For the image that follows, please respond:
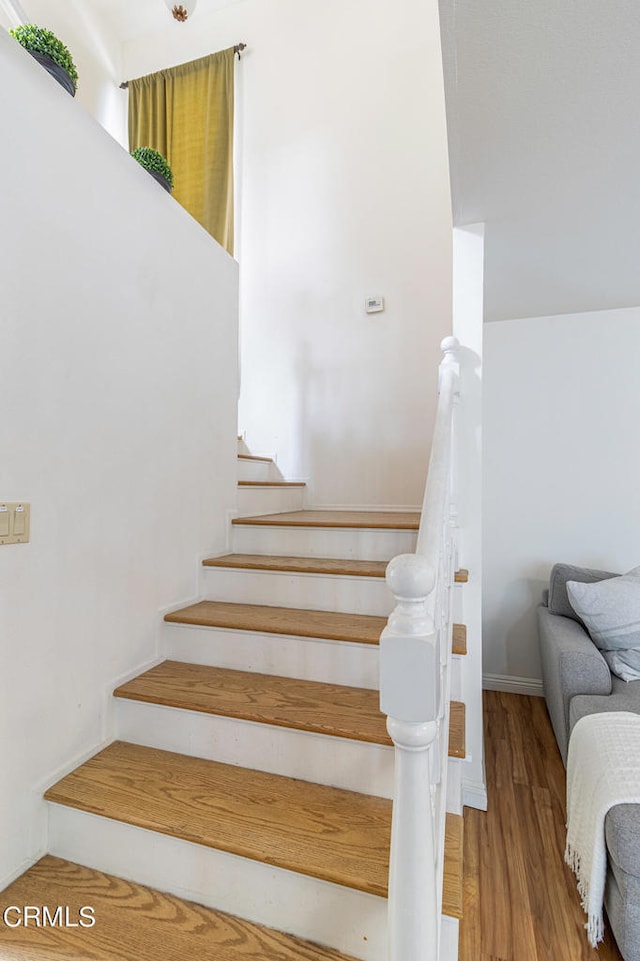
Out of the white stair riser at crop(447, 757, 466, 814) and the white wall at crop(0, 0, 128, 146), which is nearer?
the white stair riser at crop(447, 757, 466, 814)

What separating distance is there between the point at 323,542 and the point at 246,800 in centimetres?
101

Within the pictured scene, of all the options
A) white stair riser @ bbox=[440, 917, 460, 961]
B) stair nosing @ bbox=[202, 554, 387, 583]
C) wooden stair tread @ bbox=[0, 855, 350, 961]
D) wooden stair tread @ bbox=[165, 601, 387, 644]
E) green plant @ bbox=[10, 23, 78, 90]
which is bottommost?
wooden stair tread @ bbox=[0, 855, 350, 961]

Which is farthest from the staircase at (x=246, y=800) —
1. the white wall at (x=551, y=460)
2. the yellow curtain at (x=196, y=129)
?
the yellow curtain at (x=196, y=129)

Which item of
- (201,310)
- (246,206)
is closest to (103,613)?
(201,310)

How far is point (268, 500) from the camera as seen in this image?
8.79 feet

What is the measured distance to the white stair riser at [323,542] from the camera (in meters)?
1.93

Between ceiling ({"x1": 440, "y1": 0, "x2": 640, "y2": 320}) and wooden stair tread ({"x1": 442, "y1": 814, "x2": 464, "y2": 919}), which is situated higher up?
ceiling ({"x1": 440, "y1": 0, "x2": 640, "y2": 320})

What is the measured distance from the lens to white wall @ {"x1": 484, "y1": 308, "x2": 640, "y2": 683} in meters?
2.78

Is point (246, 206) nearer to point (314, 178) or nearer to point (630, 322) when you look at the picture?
point (314, 178)

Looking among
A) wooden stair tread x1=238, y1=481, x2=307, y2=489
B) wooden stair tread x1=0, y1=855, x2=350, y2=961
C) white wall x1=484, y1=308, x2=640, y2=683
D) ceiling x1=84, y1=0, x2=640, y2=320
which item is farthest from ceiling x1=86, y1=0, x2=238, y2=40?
wooden stair tread x1=0, y1=855, x2=350, y2=961

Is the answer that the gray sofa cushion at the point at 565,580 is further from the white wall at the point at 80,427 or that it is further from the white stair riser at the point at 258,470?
the white wall at the point at 80,427

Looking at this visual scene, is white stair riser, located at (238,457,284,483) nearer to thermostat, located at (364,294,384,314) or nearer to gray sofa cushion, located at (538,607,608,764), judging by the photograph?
thermostat, located at (364,294,384,314)

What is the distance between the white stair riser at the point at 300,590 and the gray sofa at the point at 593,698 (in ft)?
2.89

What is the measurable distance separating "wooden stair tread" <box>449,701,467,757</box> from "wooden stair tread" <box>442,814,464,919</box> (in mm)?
171
